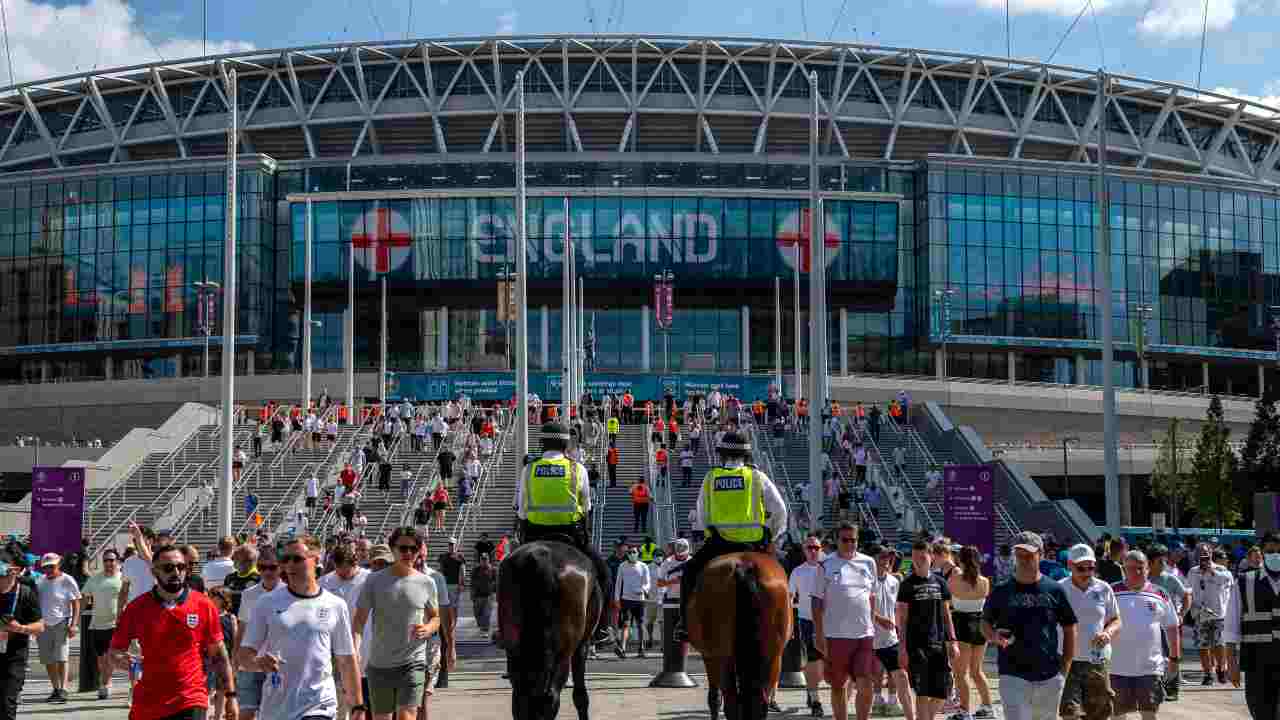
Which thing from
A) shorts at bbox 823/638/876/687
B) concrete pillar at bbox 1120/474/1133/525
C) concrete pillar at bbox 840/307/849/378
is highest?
concrete pillar at bbox 840/307/849/378

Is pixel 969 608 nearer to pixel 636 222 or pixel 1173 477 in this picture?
pixel 1173 477

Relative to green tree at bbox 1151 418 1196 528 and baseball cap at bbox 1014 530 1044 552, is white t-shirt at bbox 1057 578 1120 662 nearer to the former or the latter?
baseball cap at bbox 1014 530 1044 552

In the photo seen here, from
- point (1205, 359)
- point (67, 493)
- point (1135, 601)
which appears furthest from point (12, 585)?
point (1205, 359)

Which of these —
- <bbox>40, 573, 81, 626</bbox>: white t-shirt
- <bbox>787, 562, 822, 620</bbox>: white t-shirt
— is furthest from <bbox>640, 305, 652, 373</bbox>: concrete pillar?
<bbox>787, 562, 822, 620</bbox>: white t-shirt

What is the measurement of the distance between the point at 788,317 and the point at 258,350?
27.8m

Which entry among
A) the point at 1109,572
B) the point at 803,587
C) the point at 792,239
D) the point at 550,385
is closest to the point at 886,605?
the point at 803,587

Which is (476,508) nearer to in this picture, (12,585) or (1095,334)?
(12,585)

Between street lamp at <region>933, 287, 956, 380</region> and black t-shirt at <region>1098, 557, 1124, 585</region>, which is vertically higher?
street lamp at <region>933, 287, 956, 380</region>

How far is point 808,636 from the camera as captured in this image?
57.1ft

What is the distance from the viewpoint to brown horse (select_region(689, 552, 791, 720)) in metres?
12.1

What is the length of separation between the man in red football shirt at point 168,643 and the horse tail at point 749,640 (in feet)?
12.5

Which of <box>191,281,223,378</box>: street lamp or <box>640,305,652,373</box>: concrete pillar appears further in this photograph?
<box>640,305,652,373</box>: concrete pillar

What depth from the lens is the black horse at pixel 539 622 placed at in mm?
12148

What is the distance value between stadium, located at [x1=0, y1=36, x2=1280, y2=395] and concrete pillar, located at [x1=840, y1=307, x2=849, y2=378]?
191 mm
